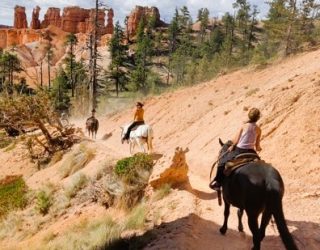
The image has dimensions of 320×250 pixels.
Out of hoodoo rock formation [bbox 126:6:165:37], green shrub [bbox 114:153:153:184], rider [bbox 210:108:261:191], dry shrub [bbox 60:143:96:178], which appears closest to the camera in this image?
rider [bbox 210:108:261:191]

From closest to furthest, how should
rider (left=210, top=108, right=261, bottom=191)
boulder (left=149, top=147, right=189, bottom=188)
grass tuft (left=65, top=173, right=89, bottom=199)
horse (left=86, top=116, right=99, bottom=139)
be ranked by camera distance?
rider (left=210, top=108, right=261, bottom=191) → boulder (left=149, top=147, right=189, bottom=188) → grass tuft (left=65, top=173, right=89, bottom=199) → horse (left=86, top=116, right=99, bottom=139)

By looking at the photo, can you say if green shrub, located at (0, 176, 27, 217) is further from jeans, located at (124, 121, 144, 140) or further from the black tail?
the black tail

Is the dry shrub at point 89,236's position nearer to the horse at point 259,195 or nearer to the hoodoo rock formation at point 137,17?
the horse at point 259,195

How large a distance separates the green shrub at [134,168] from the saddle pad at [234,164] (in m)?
4.31

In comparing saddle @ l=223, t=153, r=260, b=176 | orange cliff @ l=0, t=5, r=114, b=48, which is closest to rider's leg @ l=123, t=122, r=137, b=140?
saddle @ l=223, t=153, r=260, b=176

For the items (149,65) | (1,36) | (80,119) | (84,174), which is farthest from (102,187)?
(1,36)

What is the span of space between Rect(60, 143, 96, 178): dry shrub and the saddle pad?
1155 centimetres

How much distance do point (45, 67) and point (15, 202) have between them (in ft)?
303

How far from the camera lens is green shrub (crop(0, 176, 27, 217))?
17.7 m

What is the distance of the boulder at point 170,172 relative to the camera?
1220cm

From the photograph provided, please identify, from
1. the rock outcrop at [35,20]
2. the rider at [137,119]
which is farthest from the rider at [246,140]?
the rock outcrop at [35,20]

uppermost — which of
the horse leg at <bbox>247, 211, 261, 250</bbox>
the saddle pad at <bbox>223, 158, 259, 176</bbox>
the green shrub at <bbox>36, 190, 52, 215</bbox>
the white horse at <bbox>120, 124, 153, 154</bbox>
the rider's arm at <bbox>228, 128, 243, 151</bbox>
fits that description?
the rider's arm at <bbox>228, 128, 243, 151</bbox>

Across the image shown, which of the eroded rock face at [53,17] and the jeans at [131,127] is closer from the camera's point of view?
the jeans at [131,127]

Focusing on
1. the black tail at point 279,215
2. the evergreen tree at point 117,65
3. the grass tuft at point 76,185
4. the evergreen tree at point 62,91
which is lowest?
the evergreen tree at point 62,91
